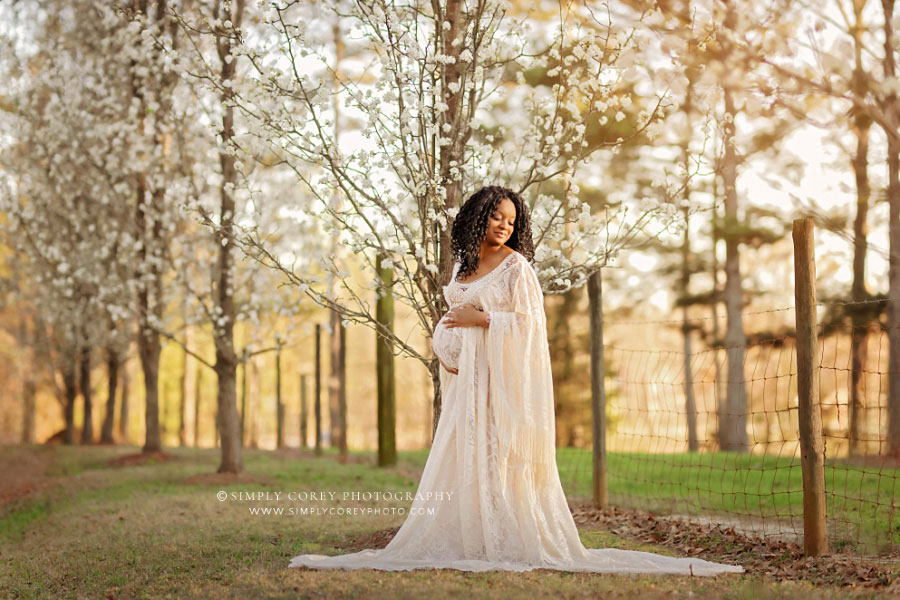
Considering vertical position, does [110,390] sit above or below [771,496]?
above

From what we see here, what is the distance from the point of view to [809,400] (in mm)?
5160

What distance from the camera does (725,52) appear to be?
3.33 meters

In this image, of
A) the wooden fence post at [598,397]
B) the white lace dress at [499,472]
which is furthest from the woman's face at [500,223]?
the wooden fence post at [598,397]

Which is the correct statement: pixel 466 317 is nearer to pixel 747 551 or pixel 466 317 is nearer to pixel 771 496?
pixel 747 551

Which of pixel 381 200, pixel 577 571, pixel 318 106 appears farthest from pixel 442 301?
pixel 577 571

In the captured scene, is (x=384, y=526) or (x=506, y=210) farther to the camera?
(x=384, y=526)

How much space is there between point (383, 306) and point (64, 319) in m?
9.26

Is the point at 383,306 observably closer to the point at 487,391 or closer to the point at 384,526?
the point at 384,526

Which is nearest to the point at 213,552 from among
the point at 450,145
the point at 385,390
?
the point at 450,145

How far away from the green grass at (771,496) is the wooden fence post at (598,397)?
0.43 meters

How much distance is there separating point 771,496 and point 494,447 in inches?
184

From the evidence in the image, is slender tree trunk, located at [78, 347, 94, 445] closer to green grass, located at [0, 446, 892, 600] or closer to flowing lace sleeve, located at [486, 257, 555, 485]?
green grass, located at [0, 446, 892, 600]

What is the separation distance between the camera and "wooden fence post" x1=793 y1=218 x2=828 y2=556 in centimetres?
510

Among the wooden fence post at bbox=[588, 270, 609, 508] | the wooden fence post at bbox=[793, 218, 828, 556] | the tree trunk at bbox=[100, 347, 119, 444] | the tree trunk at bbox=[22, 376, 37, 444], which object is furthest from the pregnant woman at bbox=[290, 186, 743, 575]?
the tree trunk at bbox=[22, 376, 37, 444]
